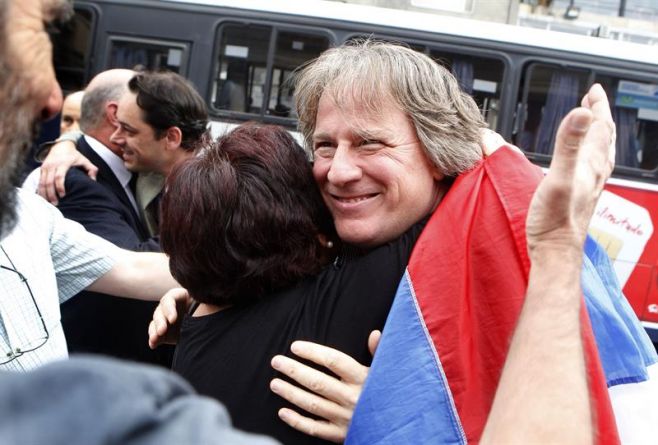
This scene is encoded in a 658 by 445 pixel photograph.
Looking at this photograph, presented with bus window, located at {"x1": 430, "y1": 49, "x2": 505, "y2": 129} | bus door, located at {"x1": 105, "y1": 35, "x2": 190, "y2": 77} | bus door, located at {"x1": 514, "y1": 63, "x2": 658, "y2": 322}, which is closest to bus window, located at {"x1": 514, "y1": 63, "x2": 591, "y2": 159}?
bus door, located at {"x1": 514, "y1": 63, "x2": 658, "y2": 322}

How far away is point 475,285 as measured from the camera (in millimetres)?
1449

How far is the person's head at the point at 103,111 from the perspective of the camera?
3.76 m

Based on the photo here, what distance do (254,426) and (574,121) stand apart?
2.84ft

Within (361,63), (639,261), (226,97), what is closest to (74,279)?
(361,63)

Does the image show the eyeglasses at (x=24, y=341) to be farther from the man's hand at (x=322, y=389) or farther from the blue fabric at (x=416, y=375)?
the blue fabric at (x=416, y=375)

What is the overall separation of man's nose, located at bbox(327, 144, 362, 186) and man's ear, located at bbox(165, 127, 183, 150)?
2.08 m

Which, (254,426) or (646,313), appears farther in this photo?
(646,313)

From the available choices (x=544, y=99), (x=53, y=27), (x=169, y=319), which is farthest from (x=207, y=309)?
(x=544, y=99)

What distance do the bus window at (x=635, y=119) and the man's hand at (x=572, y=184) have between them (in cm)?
609

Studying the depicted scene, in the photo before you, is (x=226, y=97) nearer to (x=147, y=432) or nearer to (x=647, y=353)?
(x=647, y=353)

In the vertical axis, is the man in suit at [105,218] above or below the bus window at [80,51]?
below

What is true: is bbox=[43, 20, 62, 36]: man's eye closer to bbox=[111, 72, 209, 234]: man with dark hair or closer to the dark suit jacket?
the dark suit jacket

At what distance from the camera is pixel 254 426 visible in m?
1.52

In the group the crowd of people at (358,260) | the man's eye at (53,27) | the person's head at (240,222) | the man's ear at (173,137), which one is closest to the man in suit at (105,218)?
the man's ear at (173,137)
